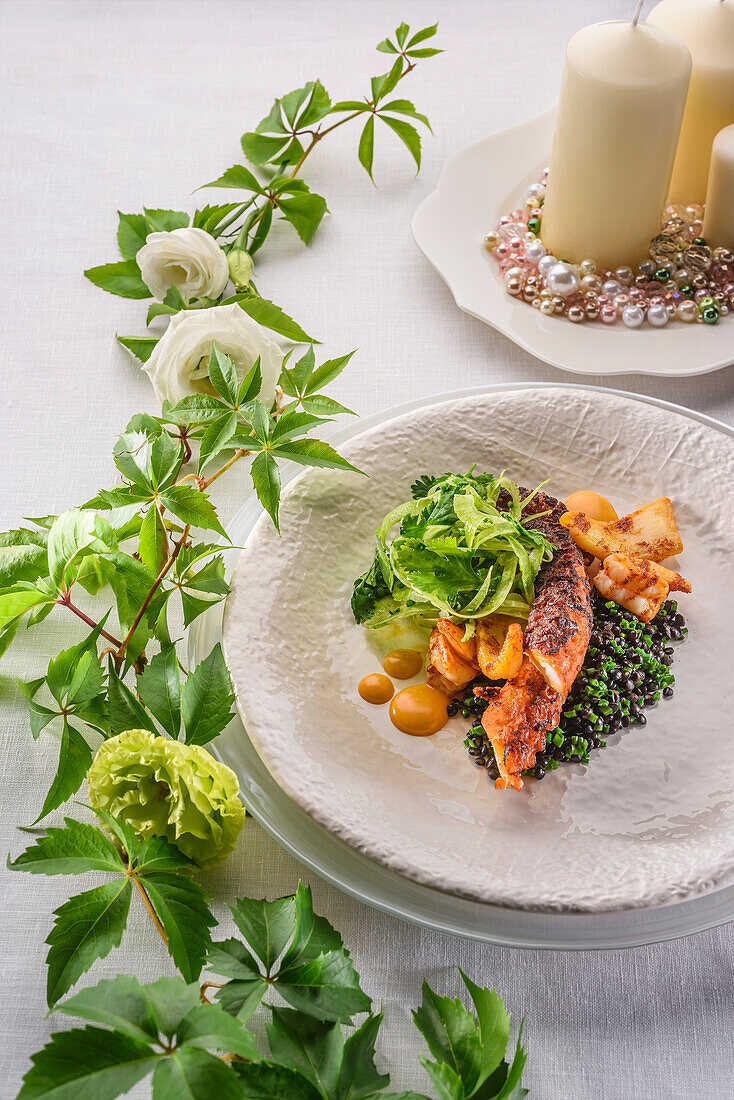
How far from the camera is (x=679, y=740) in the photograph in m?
0.87

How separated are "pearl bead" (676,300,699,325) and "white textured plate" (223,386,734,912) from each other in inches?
8.3

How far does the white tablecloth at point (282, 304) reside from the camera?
0.76 m

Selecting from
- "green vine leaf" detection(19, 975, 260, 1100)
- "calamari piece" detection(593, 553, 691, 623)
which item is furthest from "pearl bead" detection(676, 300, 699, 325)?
"green vine leaf" detection(19, 975, 260, 1100)

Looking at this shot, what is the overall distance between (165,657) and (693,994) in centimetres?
50

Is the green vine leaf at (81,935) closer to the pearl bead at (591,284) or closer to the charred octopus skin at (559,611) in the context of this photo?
the charred octopus skin at (559,611)

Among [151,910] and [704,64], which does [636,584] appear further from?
[704,64]

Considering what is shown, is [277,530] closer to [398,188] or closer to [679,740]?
[679,740]

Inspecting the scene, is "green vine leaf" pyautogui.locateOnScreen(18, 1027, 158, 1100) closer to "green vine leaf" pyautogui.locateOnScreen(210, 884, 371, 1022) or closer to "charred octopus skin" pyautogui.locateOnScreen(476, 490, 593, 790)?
"green vine leaf" pyautogui.locateOnScreen(210, 884, 371, 1022)

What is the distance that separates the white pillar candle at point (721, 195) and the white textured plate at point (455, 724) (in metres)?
0.36

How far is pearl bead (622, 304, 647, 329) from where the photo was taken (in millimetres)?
1234

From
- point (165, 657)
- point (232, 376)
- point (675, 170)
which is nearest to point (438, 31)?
point (675, 170)

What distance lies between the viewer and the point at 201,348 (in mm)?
1070

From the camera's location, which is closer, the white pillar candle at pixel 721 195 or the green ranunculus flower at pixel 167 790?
the green ranunculus flower at pixel 167 790

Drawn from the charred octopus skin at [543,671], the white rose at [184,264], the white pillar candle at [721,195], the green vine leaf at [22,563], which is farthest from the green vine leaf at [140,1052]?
the white pillar candle at [721,195]
